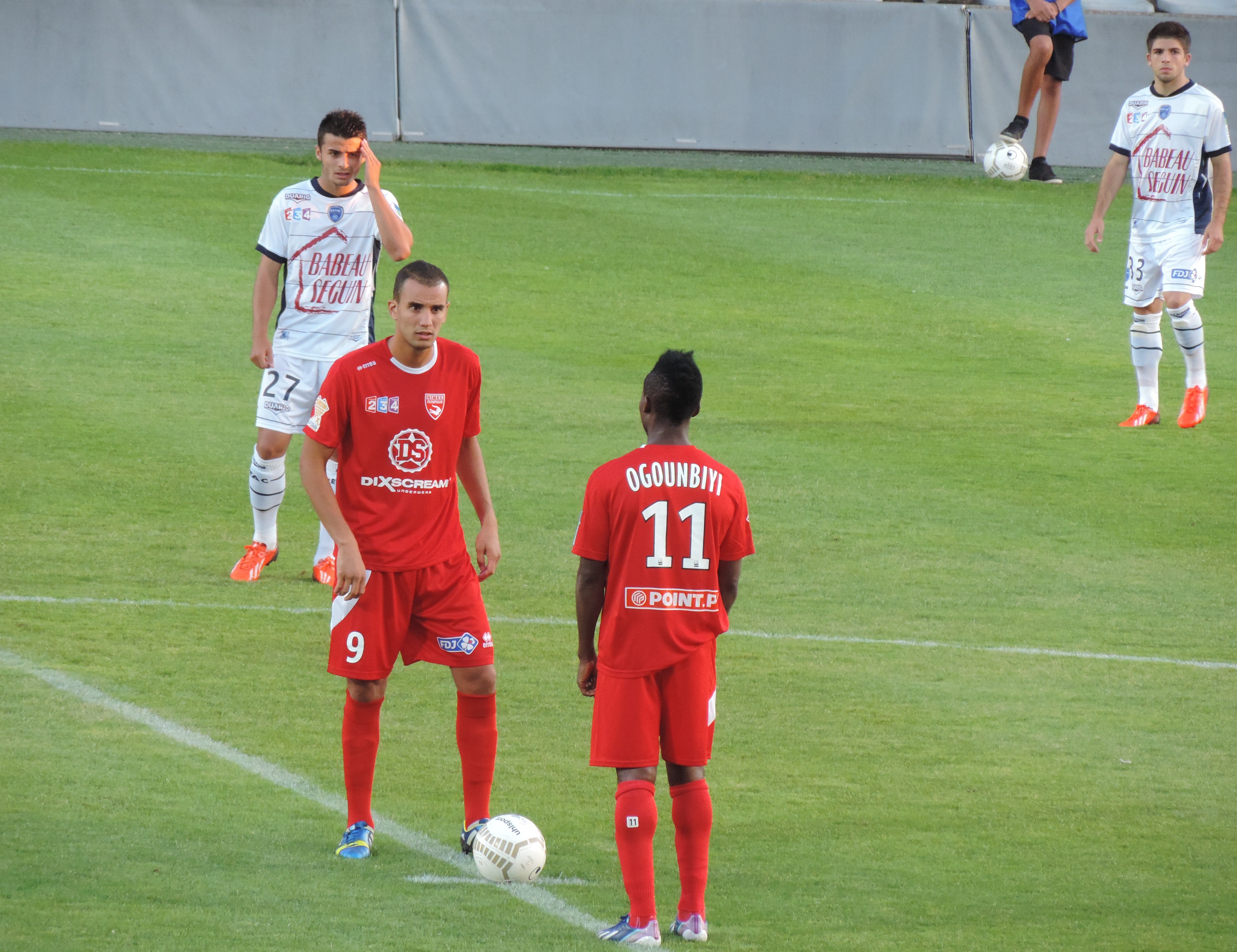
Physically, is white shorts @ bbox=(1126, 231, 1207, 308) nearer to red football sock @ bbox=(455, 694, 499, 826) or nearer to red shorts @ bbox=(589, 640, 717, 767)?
red football sock @ bbox=(455, 694, 499, 826)

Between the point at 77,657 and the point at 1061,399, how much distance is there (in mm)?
8533

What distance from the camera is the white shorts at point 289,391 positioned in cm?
895

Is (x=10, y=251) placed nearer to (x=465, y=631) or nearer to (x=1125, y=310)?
(x=1125, y=310)

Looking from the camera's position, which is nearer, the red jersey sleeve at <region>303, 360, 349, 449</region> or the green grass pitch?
the green grass pitch

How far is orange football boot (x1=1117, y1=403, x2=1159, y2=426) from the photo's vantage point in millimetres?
13016

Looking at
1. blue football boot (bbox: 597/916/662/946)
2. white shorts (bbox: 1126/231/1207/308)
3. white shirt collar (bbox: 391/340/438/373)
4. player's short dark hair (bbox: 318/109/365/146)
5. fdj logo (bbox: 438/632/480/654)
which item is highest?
player's short dark hair (bbox: 318/109/365/146)

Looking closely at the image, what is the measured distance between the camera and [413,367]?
587 centimetres

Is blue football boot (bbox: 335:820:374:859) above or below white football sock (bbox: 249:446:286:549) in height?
below

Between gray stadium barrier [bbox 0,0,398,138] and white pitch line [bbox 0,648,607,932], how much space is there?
48.5ft

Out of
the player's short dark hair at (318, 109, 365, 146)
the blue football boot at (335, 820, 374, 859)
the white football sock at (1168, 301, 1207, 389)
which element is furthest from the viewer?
the white football sock at (1168, 301, 1207, 389)

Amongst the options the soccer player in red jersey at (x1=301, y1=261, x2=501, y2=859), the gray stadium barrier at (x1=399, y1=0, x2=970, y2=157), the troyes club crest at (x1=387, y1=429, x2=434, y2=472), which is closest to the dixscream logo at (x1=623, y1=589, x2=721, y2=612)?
the soccer player in red jersey at (x1=301, y1=261, x2=501, y2=859)

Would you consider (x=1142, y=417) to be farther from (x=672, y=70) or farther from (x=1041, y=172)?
(x=672, y=70)

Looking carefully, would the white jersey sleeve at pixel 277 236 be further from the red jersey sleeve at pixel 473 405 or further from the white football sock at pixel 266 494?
the red jersey sleeve at pixel 473 405

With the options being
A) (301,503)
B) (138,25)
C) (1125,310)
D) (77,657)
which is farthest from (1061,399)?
(138,25)
